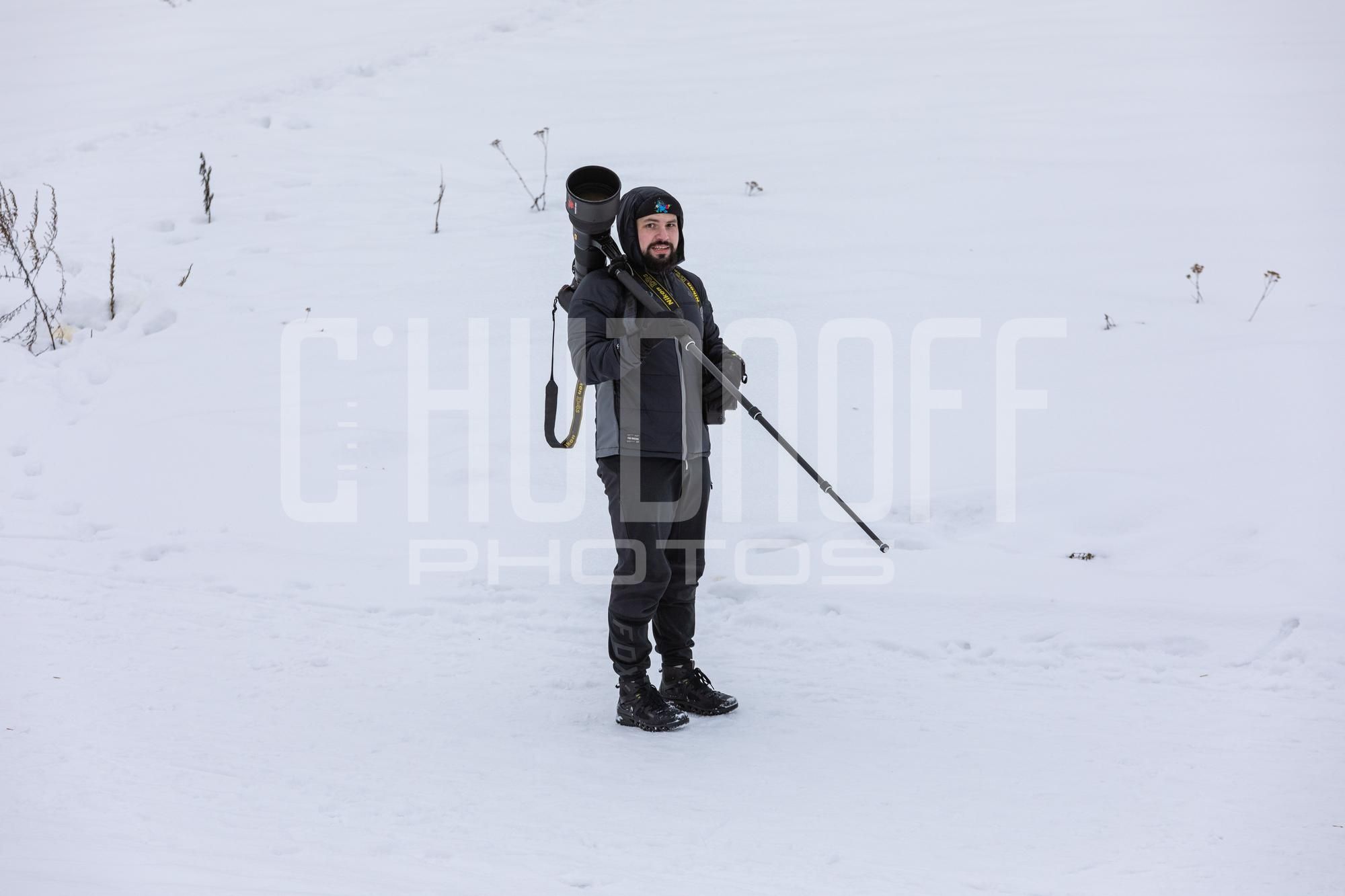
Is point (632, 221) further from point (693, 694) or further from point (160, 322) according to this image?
point (160, 322)

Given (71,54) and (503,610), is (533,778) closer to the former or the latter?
(503,610)

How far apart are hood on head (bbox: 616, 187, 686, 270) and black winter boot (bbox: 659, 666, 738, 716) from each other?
155cm

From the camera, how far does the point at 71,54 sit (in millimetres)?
11273

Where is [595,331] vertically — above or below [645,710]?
above

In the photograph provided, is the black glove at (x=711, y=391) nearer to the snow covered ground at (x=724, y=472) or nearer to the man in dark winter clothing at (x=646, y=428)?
the man in dark winter clothing at (x=646, y=428)

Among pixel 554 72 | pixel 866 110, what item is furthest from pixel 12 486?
pixel 866 110

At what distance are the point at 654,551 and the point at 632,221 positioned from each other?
1191 millimetres

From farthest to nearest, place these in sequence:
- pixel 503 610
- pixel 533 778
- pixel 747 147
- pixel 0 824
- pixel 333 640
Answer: pixel 747 147 < pixel 503 610 < pixel 333 640 < pixel 533 778 < pixel 0 824

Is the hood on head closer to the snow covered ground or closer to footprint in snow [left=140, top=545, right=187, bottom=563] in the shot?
the snow covered ground

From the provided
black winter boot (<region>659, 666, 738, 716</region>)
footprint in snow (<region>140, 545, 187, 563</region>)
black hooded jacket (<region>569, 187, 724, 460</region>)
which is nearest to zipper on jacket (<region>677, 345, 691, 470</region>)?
black hooded jacket (<region>569, 187, 724, 460</region>)

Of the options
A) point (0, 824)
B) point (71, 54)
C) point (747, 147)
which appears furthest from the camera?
point (71, 54)

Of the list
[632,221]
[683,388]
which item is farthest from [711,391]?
[632,221]

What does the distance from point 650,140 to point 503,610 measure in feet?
18.0

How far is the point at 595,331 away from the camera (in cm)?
362
